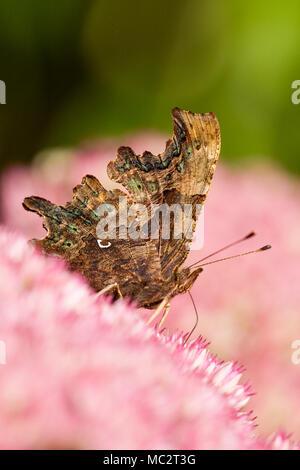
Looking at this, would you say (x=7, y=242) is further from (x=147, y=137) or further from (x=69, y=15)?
(x=69, y=15)

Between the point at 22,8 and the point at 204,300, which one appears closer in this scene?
the point at 204,300

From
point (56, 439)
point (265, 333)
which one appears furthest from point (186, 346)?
point (265, 333)

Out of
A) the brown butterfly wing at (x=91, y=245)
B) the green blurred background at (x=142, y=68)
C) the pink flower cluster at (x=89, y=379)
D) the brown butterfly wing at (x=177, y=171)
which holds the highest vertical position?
the green blurred background at (x=142, y=68)

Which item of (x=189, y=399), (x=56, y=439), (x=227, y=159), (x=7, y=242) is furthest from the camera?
(x=227, y=159)

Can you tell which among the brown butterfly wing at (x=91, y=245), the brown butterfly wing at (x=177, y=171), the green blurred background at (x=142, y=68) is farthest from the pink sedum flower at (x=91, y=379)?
the green blurred background at (x=142, y=68)

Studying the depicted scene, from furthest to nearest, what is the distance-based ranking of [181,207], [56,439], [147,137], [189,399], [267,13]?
[267,13]
[147,137]
[181,207]
[189,399]
[56,439]

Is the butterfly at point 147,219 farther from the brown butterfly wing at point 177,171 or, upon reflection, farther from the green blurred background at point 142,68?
the green blurred background at point 142,68
